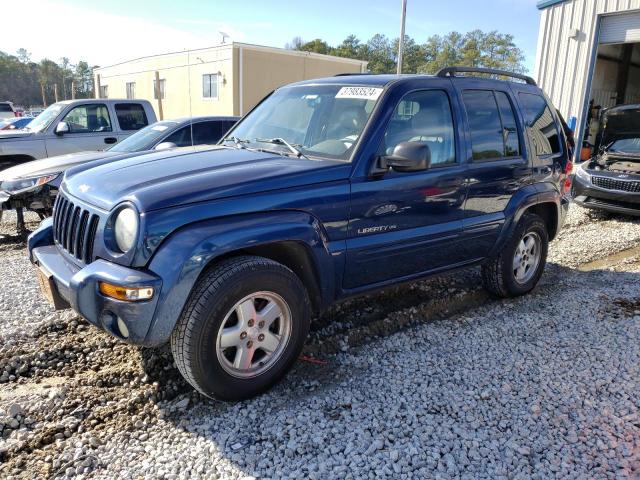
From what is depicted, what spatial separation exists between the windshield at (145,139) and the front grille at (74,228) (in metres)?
3.63

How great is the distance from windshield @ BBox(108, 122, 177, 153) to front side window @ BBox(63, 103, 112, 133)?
2.05 metres

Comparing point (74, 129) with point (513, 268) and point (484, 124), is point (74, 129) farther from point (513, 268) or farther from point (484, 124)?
point (513, 268)

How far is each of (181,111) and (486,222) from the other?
26.7 meters

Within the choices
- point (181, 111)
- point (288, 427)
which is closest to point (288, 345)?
point (288, 427)

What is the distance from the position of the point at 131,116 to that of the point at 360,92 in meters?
6.68

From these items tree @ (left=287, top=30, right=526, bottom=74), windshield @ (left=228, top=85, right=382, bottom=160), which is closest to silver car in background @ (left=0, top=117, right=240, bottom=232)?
windshield @ (left=228, top=85, right=382, bottom=160)

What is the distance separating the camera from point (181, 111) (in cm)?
2831

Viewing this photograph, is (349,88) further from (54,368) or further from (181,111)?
(181,111)

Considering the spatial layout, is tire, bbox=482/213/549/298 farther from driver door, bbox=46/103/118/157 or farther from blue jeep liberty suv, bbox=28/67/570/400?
driver door, bbox=46/103/118/157

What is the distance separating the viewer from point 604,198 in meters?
8.55

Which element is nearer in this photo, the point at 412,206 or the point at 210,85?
the point at 412,206

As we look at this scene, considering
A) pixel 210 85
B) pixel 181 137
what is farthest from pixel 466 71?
pixel 210 85

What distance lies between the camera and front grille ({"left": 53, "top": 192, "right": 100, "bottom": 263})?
291 centimetres

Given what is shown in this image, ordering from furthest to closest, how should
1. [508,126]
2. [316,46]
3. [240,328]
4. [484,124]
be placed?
[316,46] → [508,126] → [484,124] → [240,328]
